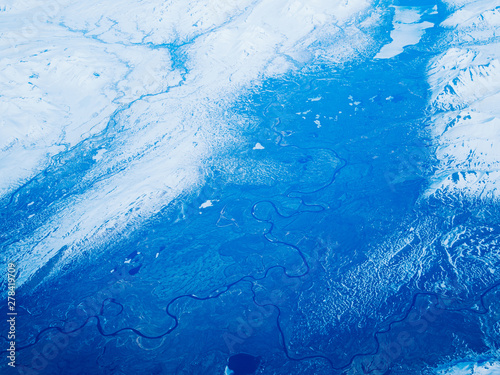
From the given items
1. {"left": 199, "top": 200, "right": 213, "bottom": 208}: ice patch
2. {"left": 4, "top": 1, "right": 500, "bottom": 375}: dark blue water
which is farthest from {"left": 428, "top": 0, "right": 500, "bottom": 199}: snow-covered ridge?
{"left": 199, "top": 200, "right": 213, "bottom": 208}: ice patch

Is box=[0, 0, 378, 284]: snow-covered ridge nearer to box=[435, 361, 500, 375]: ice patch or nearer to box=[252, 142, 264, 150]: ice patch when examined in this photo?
box=[252, 142, 264, 150]: ice patch

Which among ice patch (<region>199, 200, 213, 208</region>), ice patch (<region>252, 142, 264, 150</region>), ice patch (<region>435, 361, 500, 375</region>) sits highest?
ice patch (<region>252, 142, 264, 150</region>)

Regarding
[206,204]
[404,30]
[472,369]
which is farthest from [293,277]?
[404,30]

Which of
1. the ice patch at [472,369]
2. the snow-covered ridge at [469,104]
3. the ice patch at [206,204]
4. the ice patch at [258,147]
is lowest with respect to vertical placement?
the ice patch at [472,369]

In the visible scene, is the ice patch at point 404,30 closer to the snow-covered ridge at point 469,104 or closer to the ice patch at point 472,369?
the snow-covered ridge at point 469,104

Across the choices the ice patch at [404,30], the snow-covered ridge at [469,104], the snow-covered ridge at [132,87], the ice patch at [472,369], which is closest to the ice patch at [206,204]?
the snow-covered ridge at [132,87]

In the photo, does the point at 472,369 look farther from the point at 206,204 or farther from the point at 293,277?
the point at 206,204

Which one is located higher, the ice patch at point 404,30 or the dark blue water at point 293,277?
the ice patch at point 404,30
